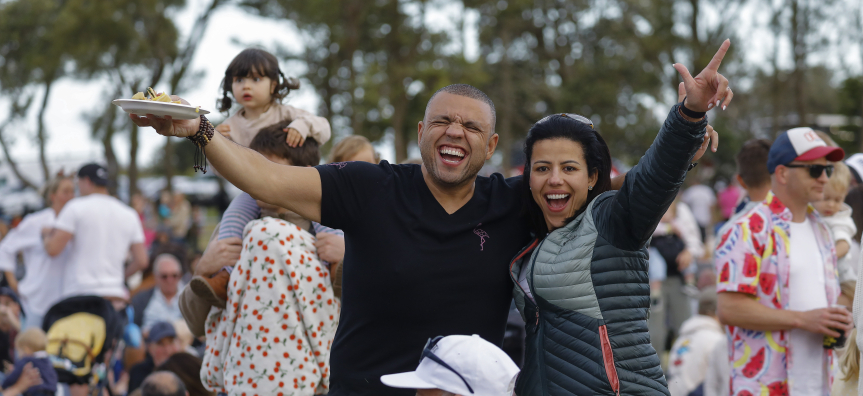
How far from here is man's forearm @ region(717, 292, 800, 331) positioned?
12.2ft

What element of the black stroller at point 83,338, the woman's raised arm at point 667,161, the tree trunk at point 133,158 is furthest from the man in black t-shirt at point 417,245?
the tree trunk at point 133,158

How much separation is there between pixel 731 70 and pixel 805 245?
34716 mm

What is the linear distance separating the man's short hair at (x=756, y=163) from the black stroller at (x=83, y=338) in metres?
4.87

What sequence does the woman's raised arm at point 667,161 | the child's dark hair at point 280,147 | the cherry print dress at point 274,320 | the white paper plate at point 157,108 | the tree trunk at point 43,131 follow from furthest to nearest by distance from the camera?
the tree trunk at point 43,131
the child's dark hair at point 280,147
the cherry print dress at point 274,320
the woman's raised arm at point 667,161
the white paper plate at point 157,108

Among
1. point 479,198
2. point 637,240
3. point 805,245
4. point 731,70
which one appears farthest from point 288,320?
point 731,70

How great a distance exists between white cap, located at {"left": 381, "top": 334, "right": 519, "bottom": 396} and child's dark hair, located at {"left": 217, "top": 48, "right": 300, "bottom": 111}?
2286 mm

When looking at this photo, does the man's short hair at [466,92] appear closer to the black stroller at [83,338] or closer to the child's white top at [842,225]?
the child's white top at [842,225]

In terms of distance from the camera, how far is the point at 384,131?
806 inches

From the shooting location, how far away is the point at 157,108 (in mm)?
2201

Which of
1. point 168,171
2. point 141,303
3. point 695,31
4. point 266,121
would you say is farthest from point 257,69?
point 168,171

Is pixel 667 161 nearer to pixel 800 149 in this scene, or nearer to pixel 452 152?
pixel 452 152

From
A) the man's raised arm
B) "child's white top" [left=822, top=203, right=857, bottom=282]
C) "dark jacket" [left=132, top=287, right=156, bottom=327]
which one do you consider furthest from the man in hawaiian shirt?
"dark jacket" [left=132, top=287, right=156, bottom=327]

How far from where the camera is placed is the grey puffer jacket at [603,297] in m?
2.47

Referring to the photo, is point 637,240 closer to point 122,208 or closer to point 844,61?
point 122,208
